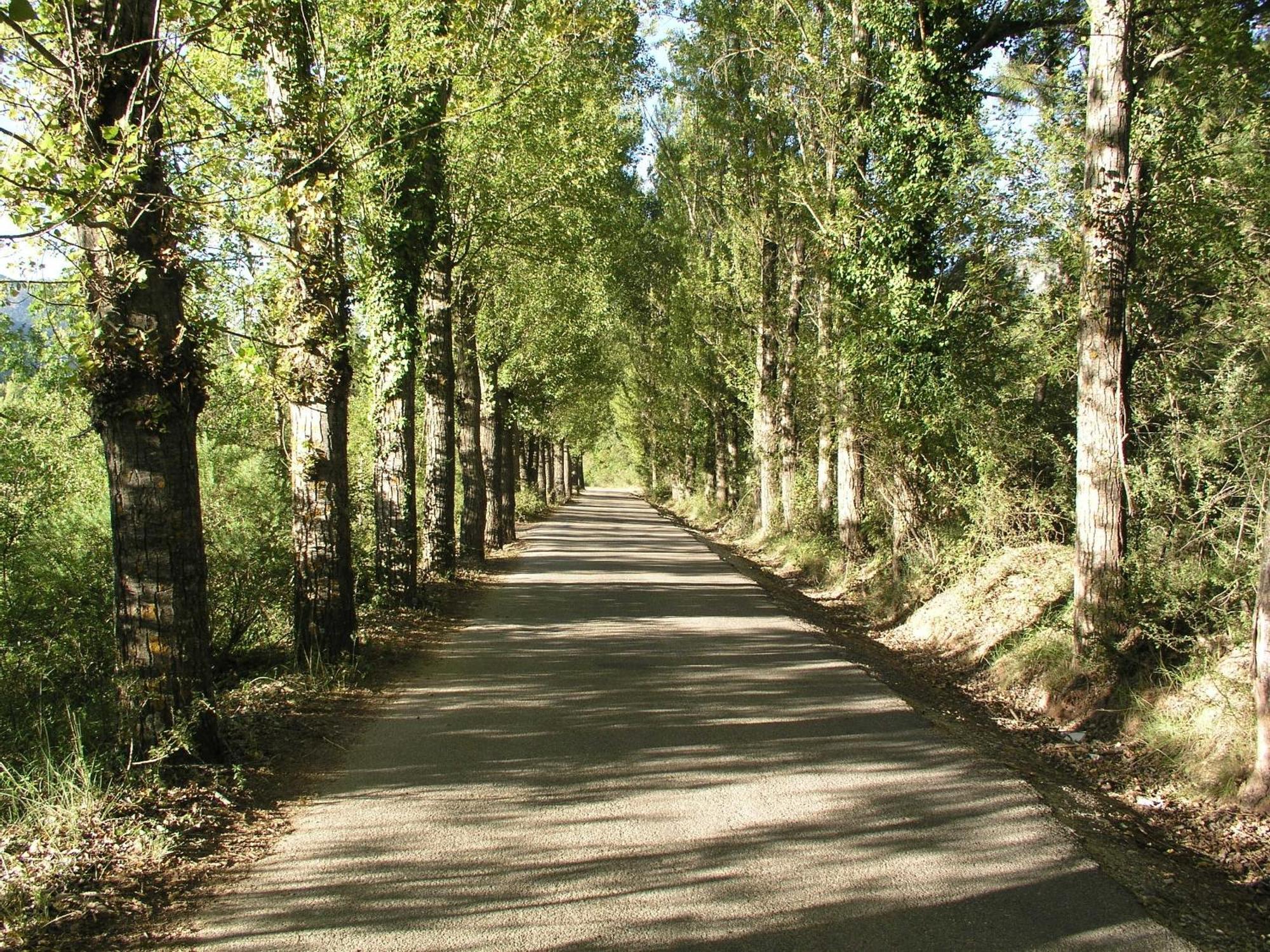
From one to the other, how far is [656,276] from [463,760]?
32153 mm

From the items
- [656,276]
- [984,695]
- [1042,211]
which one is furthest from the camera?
[656,276]

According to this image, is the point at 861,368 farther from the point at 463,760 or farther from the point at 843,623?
the point at 463,760

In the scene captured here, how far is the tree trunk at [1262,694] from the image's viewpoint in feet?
18.0

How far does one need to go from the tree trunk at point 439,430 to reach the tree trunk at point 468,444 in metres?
3.26

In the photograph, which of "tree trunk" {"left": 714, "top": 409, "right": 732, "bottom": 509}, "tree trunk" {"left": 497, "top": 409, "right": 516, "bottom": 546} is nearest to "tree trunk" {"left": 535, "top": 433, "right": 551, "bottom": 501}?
"tree trunk" {"left": 714, "top": 409, "right": 732, "bottom": 509}

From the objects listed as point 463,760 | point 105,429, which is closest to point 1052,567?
point 463,760

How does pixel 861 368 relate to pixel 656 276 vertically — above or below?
below

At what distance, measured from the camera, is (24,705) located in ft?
21.5

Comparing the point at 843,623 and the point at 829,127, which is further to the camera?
the point at 829,127

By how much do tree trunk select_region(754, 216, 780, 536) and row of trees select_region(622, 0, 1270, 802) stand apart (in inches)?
108

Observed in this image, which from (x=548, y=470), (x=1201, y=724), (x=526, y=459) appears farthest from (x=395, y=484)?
(x=548, y=470)

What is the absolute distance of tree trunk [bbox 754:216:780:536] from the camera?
2534 centimetres

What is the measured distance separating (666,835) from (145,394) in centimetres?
399

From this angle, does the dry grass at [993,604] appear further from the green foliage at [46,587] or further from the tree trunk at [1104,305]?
the green foliage at [46,587]
